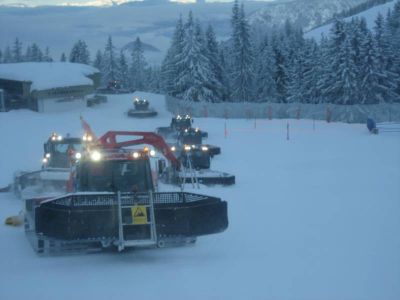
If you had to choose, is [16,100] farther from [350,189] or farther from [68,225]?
[68,225]

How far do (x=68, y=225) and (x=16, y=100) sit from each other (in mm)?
51825

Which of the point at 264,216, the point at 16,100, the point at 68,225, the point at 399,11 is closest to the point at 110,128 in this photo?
the point at 16,100

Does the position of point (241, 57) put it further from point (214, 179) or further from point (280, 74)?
Result: point (214, 179)

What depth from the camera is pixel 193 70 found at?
64562 mm

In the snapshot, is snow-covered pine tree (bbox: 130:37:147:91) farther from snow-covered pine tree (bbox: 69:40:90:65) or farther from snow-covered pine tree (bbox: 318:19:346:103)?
snow-covered pine tree (bbox: 318:19:346:103)

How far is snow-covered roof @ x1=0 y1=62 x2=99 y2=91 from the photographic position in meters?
57.7

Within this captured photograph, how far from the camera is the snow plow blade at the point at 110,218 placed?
9570mm

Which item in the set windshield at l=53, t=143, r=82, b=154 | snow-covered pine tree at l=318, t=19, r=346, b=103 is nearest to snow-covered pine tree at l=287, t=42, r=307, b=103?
snow-covered pine tree at l=318, t=19, r=346, b=103

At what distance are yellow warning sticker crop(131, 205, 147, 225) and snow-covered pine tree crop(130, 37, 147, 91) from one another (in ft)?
361

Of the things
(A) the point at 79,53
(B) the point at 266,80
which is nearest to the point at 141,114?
(B) the point at 266,80

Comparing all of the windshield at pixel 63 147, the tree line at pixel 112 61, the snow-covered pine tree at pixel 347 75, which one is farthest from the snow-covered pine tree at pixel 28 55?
the windshield at pixel 63 147

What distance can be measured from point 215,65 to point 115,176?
59978mm

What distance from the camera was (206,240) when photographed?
444 inches

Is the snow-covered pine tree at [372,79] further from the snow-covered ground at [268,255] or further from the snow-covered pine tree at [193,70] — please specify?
the snow-covered ground at [268,255]
